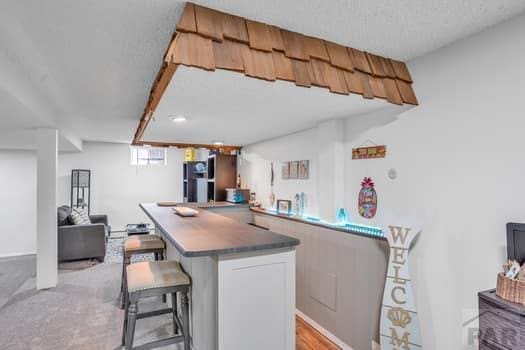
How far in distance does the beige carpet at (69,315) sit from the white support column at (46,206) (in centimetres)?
27

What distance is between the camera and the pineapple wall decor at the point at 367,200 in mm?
2186

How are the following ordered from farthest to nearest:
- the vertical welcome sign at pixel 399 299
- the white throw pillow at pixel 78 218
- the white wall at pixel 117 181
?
the white wall at pixel 117 181 → the white throw pillow at pixel 78 218 → the vertical welcome sign at pixel 399 299

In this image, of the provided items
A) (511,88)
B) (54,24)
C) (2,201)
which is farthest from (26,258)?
(511,88)

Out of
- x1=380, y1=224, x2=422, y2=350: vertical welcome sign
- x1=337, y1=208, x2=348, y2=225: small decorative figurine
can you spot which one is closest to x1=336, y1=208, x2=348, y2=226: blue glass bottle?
x1=337, y1=208, x2=348, y2=225: small decorative figurine

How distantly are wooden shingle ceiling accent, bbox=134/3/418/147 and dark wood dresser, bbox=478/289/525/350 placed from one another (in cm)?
115

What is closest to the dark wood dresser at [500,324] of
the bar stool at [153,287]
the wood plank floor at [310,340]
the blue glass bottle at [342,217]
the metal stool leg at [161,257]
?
the blue glass bottle at [342,217]

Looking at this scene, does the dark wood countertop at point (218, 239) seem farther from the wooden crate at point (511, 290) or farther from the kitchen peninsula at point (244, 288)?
the wooden crate at point (511, 290)

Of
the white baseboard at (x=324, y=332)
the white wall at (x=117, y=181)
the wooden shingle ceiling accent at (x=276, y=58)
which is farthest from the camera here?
the white wall at (x=117, y=181)

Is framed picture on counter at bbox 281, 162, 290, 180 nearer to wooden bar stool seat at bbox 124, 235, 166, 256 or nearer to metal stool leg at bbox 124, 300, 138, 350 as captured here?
wooden bar stool seat at bbox 124, 235, 166, 256

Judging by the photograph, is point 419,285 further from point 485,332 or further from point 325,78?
point 325,78

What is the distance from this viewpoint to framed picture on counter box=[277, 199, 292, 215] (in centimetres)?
337

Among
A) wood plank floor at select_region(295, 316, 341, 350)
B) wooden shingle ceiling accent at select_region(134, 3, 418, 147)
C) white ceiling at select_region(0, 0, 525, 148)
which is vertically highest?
white ceiling at select_region(0, 0, 525, 148)

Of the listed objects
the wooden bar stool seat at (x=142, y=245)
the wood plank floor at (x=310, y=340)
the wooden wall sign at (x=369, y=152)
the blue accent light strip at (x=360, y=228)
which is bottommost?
the wood plank floor at (x=310, y=340)

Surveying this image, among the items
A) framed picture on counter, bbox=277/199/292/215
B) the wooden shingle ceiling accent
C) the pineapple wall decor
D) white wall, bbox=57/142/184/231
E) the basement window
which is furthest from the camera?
the basement window
